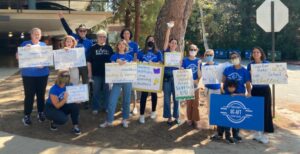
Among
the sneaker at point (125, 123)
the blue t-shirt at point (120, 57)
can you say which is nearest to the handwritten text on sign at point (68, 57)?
the blue t-shirt at point (120, 57)

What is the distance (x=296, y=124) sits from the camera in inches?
404

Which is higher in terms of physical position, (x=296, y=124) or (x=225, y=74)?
(x=225, y=74)

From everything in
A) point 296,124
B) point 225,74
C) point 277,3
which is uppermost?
point 277,3

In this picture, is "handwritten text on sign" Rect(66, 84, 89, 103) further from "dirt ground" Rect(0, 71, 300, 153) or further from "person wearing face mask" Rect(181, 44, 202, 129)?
"person wearing face mask" Rect(181, 44, 202, 129)

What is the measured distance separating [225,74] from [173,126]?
1.55 m

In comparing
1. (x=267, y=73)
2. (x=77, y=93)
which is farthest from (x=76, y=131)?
(x=267, y=73)

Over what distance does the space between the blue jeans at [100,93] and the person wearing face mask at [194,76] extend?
1.67m

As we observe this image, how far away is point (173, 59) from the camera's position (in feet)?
27.1

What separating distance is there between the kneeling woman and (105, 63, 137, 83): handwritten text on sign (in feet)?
→ 2.55

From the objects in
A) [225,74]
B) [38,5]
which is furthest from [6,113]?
[38,5]

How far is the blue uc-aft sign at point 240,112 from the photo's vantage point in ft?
24.8

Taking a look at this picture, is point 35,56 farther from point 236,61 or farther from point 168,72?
point 236,61

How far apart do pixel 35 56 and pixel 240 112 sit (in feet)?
13.0

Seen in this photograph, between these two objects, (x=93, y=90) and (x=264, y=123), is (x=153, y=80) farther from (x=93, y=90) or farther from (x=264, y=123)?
(x=264, y=123)
